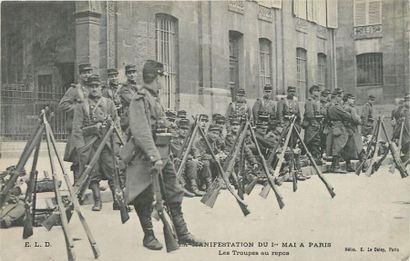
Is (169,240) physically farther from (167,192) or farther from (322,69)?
(322,69)

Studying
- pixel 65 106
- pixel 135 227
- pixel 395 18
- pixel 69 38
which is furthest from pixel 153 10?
pixel 395 18

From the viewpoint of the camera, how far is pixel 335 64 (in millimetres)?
22828

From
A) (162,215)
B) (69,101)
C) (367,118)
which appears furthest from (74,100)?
(367,118)

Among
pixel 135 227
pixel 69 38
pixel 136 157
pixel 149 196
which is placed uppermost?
pixel 69 38

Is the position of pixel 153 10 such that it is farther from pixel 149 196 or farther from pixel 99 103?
pixel 149 196

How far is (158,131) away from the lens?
17.4ft

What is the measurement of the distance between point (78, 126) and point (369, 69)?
1808 centimetres

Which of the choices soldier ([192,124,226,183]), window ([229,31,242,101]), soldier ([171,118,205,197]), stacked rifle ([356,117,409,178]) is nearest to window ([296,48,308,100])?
window ([229,31,242,101])

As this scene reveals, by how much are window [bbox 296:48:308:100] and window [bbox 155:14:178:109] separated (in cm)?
741

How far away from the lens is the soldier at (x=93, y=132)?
6.95 m

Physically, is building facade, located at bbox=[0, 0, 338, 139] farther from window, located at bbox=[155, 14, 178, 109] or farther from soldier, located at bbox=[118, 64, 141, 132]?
soldier, located at bbox=[118, 64, 141, 132]

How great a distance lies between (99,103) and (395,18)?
17786 mm

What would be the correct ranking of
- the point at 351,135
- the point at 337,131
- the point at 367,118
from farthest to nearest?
1. the point at 367,118
2. the point at 351,135
3. the point at 337,131

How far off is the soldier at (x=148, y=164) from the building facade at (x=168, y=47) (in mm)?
5966
